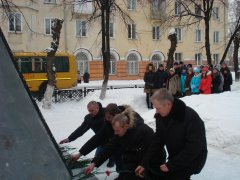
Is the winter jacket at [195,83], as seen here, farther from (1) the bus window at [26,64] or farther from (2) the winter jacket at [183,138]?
(1) the bus window at [26,64]

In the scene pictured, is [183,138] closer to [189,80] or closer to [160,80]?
[189,80]

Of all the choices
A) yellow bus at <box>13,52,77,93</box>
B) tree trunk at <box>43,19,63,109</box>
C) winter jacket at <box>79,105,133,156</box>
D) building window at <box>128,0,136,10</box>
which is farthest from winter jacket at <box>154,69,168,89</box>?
building window at <box>128,0,136,10</box>

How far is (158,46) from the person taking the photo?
3944 cm

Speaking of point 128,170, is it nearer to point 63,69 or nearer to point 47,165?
point 47,165

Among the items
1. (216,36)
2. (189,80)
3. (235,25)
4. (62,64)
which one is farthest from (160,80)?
(216,36)

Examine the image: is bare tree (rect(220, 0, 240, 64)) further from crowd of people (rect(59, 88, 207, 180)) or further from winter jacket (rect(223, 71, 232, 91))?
crowd of people (rect(59, 88, 207, 180))

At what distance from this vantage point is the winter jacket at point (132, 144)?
494cm

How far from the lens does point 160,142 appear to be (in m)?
4.40

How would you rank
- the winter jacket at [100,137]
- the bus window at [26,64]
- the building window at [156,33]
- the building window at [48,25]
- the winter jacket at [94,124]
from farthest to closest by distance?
the building window at [156,33], the building window at [48,25], the bus window at [26,64], the winter jacket at [94,124], the winter jacket at [100,137]

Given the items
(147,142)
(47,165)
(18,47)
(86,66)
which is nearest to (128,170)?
(147,142)

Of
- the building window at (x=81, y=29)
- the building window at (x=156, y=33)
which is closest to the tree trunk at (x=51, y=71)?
the building window at (x=81, y=29)

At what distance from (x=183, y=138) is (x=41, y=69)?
2009cm

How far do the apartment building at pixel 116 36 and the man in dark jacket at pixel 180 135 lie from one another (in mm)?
28075

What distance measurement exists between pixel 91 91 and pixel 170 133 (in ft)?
47.9
